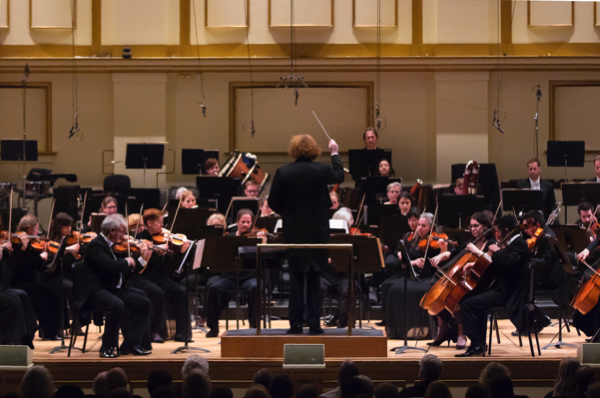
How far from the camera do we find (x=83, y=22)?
1088 centimetres

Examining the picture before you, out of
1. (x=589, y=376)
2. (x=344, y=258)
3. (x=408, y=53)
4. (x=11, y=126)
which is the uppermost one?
(x=408, y=53)

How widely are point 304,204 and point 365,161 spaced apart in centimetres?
398

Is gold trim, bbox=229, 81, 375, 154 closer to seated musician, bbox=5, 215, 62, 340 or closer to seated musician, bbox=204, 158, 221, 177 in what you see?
seated musician, bbox=204, 158, 221, 177

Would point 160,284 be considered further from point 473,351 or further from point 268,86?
point 268,86

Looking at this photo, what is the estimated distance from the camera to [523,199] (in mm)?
7508

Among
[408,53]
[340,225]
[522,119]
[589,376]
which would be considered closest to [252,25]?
[408,53]

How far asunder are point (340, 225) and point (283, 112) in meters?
4.32

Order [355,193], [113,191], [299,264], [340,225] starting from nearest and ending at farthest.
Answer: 1. [299,264]
2. [340,225]
3. [355,193]
4. [113,191]

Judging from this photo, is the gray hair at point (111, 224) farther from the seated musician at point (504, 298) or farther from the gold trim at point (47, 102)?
the gold trim at point (47, 102)

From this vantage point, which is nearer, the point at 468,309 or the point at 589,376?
the point at 589,376

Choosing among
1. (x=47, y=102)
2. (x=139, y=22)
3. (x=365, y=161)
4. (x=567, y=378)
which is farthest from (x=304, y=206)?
(x=47, y=102)

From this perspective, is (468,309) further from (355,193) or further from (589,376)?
(355,193)

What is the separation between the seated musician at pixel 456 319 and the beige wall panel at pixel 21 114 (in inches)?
278

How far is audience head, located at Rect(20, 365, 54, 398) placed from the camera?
389cm
